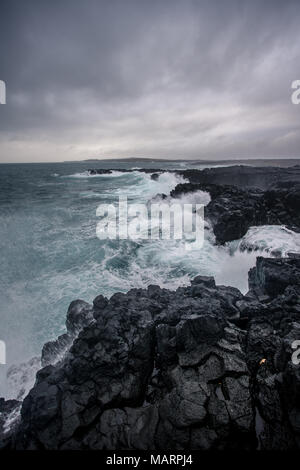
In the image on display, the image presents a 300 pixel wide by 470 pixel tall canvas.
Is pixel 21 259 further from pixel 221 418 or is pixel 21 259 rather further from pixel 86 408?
pixel 221 418

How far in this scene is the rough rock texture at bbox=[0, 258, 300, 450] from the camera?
422cm

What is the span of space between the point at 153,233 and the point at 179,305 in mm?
11801

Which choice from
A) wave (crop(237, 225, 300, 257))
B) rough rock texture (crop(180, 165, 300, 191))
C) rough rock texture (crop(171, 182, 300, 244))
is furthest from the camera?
rough rock texture (crop(180, 165, 300, 191))

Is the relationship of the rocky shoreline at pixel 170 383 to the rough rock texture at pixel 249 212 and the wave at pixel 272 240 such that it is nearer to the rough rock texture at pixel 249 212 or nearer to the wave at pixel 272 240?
the wave at pixel 272 240

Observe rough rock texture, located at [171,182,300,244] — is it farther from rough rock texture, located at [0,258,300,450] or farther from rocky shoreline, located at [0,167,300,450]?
rough rock texture, located at [0,258,300,450]

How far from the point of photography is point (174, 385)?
192 inches

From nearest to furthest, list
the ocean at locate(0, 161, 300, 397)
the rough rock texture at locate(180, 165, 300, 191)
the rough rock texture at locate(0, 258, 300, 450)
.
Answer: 1. the rough rock texture at locate(0, 258, 300, 450)
2. the ocean at locate(0, 161, 300, 397)
3. the rough rock texture at locate(180, 165, 300, 191)

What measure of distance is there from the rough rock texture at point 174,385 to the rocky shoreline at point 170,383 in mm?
20

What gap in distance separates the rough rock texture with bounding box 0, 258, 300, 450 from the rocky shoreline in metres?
0.02

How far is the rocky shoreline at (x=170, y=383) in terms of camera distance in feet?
13.9

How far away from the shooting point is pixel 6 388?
661 cm

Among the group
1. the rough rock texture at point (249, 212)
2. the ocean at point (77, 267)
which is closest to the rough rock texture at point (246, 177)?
the rough rock texture at point (249, 212)

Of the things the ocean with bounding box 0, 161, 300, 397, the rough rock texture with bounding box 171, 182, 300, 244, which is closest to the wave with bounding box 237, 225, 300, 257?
the ocean with bounding box 0, 161, 300, 397
